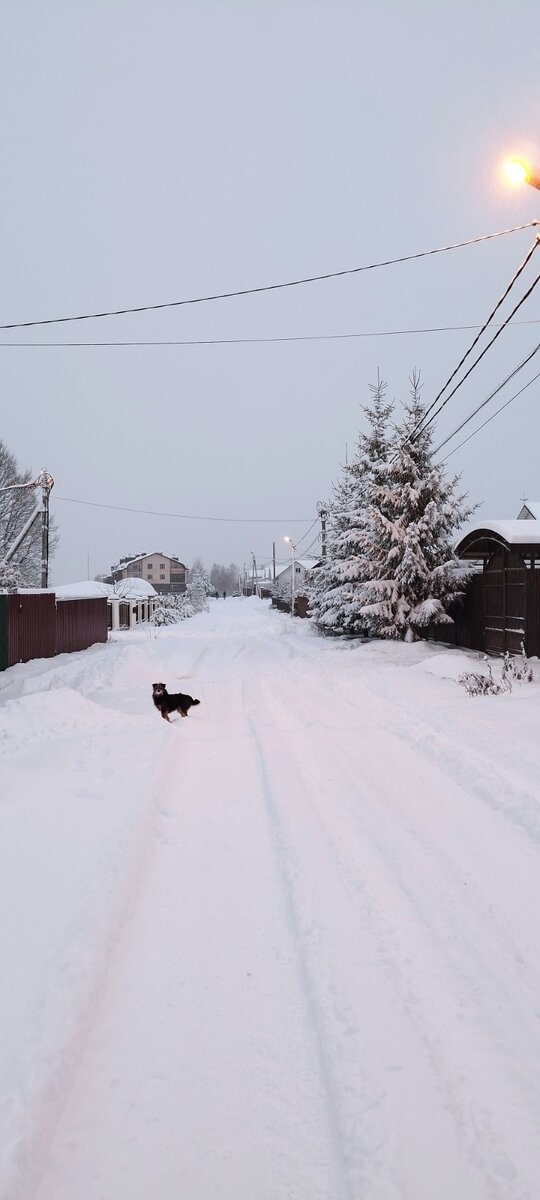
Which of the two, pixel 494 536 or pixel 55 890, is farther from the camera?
pixel 494 536

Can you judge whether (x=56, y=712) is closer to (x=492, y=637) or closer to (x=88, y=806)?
(x=88, y=806)

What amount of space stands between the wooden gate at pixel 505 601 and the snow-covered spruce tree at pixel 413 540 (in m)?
1.50

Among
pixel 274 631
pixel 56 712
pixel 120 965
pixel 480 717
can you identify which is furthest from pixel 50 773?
pixel 274 631

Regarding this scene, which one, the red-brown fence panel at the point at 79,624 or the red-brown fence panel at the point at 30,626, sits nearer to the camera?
the red-brown fence panel at the point at 30,626

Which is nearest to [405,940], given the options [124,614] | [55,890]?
[55,890]

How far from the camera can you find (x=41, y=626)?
18.0m

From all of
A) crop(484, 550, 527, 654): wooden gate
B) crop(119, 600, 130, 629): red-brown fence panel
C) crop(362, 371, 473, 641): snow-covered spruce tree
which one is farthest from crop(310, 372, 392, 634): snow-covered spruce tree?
crop(119, 600, 130, 629): red-brown fence panel

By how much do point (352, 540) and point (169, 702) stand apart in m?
12.2

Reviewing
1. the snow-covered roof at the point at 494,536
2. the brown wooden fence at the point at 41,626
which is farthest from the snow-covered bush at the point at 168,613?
the snow-covered roof at the point at 494,536

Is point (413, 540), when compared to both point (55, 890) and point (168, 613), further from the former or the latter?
point (168, 613)

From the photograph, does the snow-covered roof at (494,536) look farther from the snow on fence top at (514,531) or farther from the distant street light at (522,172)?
the distant street light at (522,172)

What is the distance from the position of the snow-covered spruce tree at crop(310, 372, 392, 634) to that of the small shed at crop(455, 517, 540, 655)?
3537 millimetres

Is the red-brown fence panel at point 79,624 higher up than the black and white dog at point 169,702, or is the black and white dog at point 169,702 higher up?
the red-brown fence panel at point 79,624

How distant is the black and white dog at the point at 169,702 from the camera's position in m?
8.98
